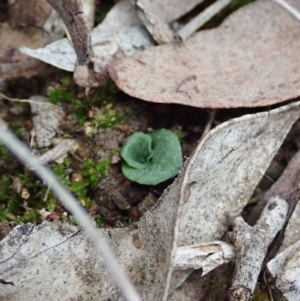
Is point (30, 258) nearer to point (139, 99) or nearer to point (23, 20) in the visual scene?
point (139, 99)

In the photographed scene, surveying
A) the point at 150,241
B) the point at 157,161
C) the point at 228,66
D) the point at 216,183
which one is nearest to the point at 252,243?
the point at 216,183

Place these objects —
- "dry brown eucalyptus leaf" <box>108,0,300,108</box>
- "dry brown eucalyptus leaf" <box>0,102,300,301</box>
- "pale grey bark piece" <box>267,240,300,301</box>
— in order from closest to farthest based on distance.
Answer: "dry brown eucalyptus leaf" <box>0,102,300,301</box>
"pale grey bark piece" <box>267,240,300,301</box>
"dry brown eucalyptus leaf" <box>108,0,300,108</box>

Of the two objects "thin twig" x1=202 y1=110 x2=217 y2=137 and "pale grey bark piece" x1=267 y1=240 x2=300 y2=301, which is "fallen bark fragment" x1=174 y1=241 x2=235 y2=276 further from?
"thin twig" x1=202 y1=110 x2=217 y2=137

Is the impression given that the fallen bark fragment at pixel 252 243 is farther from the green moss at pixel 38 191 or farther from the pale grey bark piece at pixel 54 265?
the green moss at pixel 38 191

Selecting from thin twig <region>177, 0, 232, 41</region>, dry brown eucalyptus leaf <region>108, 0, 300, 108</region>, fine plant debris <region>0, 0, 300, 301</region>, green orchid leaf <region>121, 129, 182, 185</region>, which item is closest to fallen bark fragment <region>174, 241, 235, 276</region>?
fine plant debris <region>0, 0, 300, 301</region>

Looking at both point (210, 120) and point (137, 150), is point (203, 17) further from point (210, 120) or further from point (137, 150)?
point (137, 150)

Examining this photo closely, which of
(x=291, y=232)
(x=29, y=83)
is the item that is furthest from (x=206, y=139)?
(x=29, y=83)
